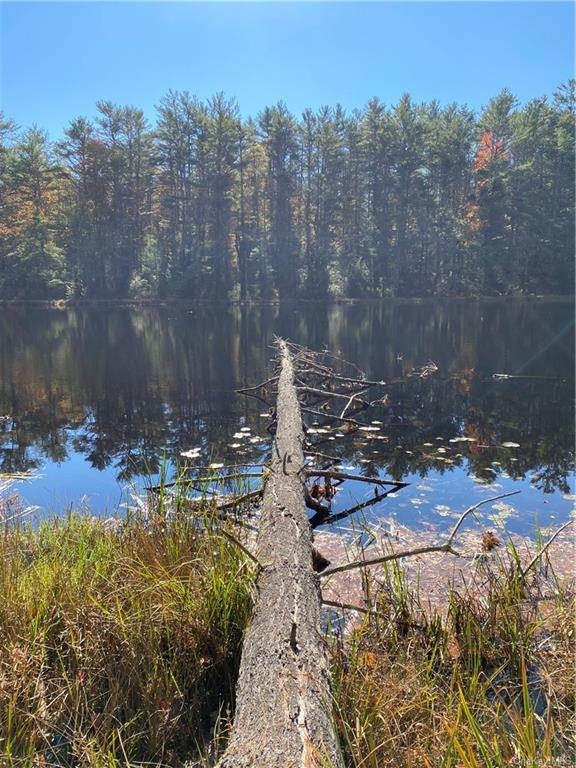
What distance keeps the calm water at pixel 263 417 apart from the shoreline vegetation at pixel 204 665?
1965 mm

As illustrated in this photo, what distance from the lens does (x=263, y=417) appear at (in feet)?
31.3

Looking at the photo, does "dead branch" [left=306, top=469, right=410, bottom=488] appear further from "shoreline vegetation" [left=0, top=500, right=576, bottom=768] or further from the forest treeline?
the forest treeline

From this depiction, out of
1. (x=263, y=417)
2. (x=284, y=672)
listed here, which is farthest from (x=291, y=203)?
(x=284, y=672)

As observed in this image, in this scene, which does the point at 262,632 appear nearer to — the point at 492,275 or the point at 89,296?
the point at 89,296

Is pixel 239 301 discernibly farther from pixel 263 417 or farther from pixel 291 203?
pixel 263 417

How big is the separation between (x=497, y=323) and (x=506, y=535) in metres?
23.5

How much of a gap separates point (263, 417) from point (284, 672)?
7543 millimetres

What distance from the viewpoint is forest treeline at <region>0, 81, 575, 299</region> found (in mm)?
41938

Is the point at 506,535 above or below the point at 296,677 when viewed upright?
below

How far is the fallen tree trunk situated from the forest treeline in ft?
136

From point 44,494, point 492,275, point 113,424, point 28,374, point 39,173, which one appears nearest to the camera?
point 44,494

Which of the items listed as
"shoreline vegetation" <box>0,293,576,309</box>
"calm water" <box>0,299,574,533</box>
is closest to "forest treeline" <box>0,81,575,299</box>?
"shoreline vegetation" <box>0,293,576,309</box>

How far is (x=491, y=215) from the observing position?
45688mm

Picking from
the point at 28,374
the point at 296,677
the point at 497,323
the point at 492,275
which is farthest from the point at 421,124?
the point at 296,677
